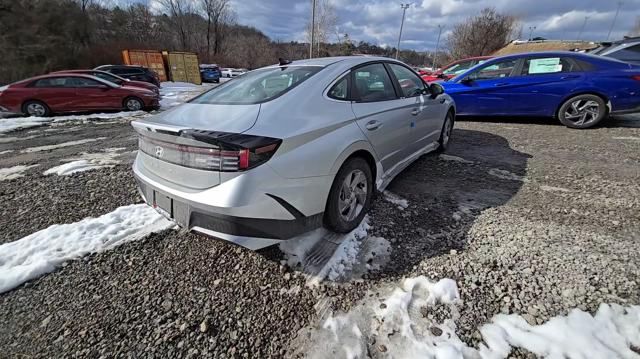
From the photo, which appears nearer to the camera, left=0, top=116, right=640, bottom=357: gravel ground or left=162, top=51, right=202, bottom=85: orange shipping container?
left=0, top=116, right=640, bottom=357: gravel ground

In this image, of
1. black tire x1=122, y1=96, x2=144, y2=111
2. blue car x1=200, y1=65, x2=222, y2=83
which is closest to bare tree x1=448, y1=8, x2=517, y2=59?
blue car x1=200, y1=65, x2=222, y2=83

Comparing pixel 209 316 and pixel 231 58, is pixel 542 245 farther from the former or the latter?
pixel 231 58

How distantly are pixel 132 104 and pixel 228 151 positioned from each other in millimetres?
10410

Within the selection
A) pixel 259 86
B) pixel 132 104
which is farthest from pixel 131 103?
pixel 259 86

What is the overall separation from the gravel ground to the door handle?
834mm

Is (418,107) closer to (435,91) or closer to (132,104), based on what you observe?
(435,91)

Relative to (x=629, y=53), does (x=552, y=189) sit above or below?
below

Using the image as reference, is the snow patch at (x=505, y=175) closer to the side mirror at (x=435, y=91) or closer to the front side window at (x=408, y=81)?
the side mirror at (x=435, y=91)

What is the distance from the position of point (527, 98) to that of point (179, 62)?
2565cm

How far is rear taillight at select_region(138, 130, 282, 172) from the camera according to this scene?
172 centimetres

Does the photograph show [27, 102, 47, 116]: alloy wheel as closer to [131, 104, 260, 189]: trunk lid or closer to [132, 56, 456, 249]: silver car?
[132, 56, 456, 249]: silver car

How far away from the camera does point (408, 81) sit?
11.8 feet

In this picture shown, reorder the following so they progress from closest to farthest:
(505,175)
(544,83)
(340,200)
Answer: (340,200)
(505,175)
(544,83)

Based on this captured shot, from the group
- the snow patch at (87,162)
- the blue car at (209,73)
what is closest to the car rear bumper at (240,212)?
the snow patch at (87,162)
